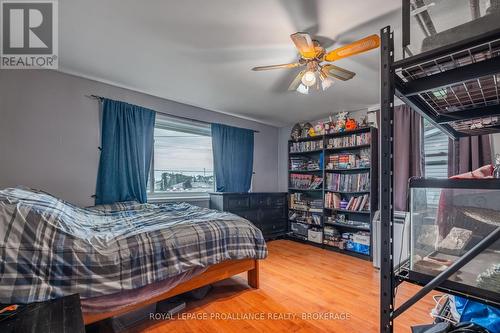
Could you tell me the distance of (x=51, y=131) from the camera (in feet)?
8.74

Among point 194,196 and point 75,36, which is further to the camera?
point 194,196

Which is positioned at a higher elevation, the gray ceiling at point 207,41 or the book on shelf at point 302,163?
the gray ceiling at point 207,41

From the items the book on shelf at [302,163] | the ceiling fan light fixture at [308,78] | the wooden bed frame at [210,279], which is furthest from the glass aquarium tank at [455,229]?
the book on shelf at [302,163]

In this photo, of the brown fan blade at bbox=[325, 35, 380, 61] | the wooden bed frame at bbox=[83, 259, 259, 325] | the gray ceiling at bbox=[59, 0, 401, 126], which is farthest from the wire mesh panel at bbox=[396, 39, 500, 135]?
the wooden bed frame at bbox=[83, 259, 259, 325]

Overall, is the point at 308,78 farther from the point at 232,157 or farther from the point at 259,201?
the point at 259,201

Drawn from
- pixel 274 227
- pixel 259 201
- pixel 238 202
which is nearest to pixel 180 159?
pixel 238 202

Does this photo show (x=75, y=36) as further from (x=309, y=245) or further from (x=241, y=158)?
(x=309, y=245)

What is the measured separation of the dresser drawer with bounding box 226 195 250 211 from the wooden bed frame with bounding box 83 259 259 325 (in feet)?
4.90

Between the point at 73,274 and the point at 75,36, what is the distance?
1901 mm

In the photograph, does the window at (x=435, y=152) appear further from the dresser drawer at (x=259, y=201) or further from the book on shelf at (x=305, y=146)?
the dresser drawer at (x=259, y=201)

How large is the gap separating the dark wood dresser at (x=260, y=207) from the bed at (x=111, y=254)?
1451 millimetres

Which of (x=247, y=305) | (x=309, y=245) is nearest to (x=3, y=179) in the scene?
(x=247, y=305)

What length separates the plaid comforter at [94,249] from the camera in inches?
50.5

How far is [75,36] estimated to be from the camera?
2.01 m
